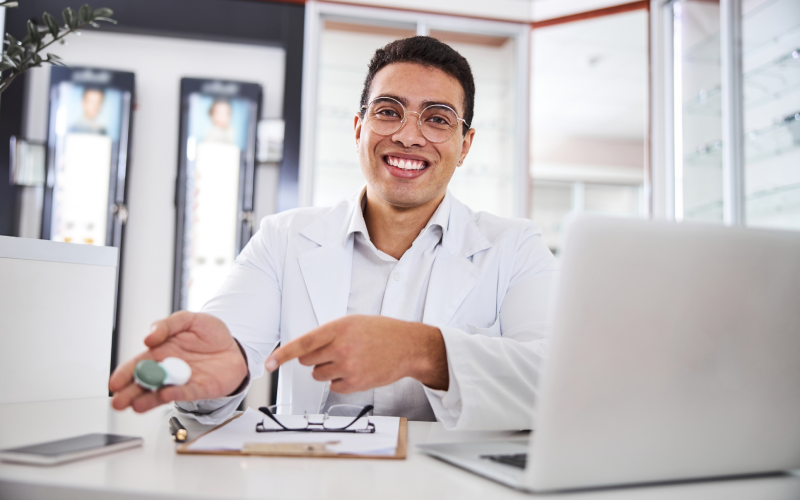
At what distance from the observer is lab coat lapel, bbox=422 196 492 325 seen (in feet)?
4.37

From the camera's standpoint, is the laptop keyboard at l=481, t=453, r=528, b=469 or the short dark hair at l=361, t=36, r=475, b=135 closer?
the laptop keyboard at l=481, t=453, r=528, b=469

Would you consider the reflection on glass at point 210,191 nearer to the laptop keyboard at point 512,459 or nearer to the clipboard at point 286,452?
the clipboard at point 286,452

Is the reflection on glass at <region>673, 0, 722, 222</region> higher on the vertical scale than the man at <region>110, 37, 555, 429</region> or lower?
higher

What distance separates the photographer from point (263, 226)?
1.50 m

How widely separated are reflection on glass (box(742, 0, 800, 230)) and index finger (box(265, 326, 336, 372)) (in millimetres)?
2449

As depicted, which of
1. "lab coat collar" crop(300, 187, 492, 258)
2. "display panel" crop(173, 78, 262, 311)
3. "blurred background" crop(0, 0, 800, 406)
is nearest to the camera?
"lab coat collar" crop(300, 187, 492, 258)

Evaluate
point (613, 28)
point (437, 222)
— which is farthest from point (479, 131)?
point (437, 222)

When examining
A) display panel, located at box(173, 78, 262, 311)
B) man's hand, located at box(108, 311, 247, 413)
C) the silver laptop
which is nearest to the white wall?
display panel, located at box(173, 78, 262, 311)

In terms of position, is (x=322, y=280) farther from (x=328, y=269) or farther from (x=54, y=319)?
(x=54, y=319)

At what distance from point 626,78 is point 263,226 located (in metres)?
4.50

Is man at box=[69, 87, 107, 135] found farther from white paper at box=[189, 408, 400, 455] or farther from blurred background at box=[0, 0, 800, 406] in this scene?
white paper at box=[189, 408, 400, 455]

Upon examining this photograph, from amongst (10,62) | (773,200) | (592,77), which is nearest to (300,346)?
(10,62)

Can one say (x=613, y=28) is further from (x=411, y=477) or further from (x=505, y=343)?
(x=411, y=477)

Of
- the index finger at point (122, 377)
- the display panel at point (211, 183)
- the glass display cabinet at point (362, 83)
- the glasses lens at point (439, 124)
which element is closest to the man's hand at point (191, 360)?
the index finger at point (122, 377)
